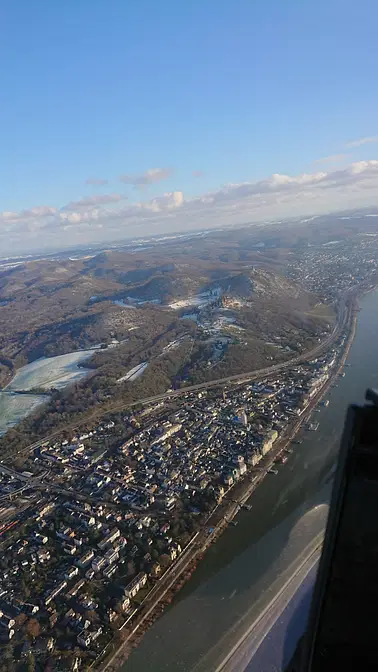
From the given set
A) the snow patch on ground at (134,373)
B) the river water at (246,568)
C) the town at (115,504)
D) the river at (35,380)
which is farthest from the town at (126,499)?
the river at (35,380)

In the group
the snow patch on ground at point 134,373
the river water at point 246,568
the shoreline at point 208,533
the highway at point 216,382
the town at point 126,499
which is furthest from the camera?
the snow patch on ground at point 134,373

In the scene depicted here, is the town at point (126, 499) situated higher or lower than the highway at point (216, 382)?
lower

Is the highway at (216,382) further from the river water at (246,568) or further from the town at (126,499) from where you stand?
the river water at (246,568)

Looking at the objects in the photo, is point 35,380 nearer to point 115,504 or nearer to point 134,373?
point 134,373

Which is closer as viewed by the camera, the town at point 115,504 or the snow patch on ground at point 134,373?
the town at point 115,504

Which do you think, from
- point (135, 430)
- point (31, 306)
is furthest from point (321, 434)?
point (31, 306)

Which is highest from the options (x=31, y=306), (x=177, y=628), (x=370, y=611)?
(x=370, y=611)

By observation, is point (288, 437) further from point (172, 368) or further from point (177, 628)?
point (172, 368)

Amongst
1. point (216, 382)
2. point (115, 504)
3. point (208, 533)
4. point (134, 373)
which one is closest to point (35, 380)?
point (134, 373)
